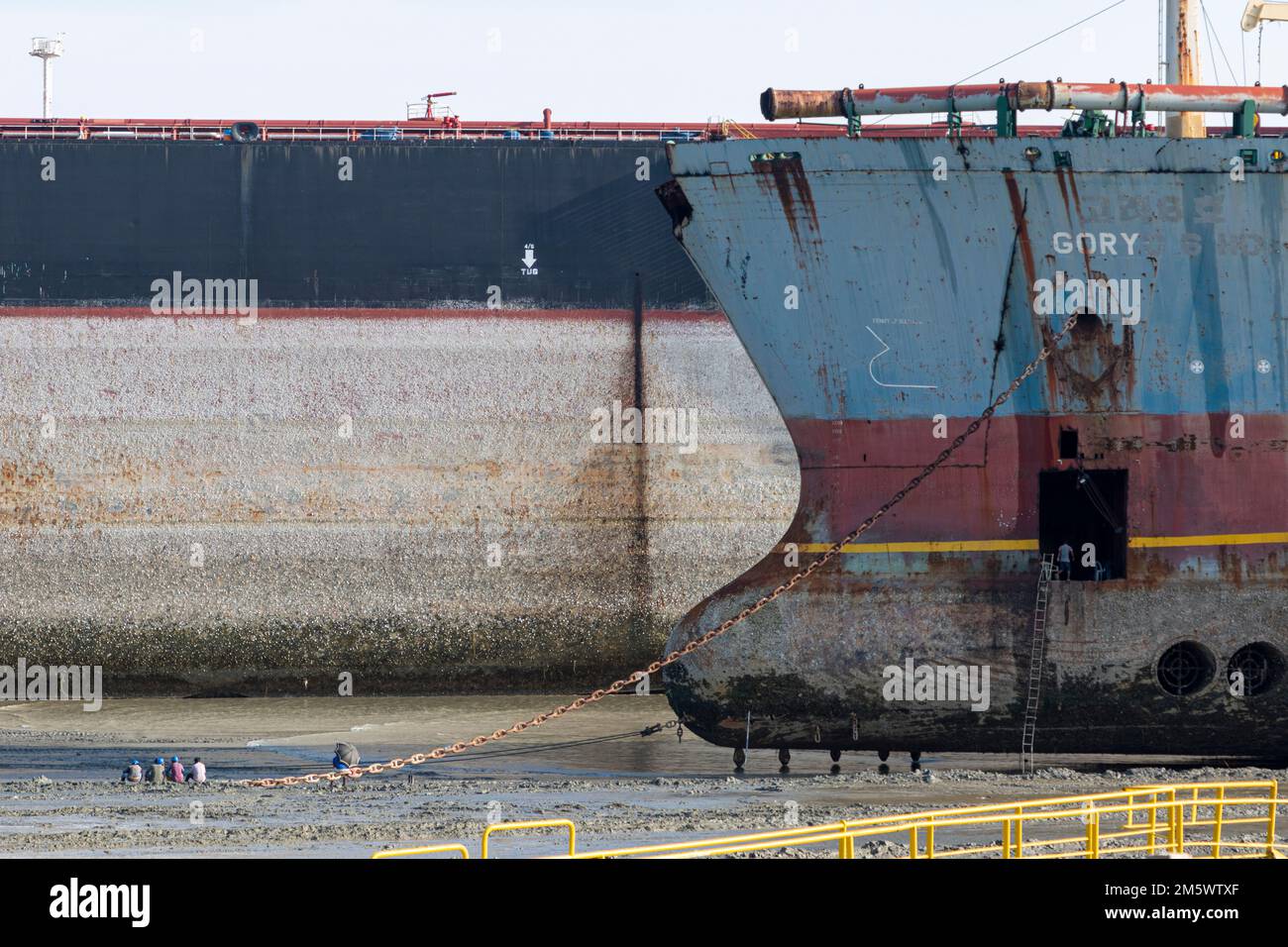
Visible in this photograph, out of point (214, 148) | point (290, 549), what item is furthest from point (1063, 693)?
point (214, 148)

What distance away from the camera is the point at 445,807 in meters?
18.8

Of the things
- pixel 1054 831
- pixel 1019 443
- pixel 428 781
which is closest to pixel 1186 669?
pixel 1019 443

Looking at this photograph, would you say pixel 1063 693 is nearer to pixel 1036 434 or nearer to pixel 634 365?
pixel 1036 434

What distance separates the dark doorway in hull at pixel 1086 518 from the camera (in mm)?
20906

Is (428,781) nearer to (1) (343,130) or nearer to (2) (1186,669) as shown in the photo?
(2) (1186,669)

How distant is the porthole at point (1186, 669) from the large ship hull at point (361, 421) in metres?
11.5

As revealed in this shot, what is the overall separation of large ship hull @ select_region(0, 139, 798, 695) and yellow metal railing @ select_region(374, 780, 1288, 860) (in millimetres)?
13781

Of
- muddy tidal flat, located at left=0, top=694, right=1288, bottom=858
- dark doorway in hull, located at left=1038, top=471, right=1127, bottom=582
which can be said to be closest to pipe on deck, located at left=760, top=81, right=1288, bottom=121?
dark doorway in hull, located at left=1038, top=471, right=1127, bottom=582

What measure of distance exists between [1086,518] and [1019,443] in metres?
1.47

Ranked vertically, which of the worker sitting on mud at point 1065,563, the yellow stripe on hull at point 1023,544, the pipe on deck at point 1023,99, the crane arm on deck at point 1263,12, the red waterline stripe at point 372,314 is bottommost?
the worker sitting on mud at point 1065,563

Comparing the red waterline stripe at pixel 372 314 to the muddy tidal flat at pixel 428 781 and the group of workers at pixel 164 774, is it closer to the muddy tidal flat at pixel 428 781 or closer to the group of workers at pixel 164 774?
the muddy tidal flat at pixel 428 781

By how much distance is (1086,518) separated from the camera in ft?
69.7

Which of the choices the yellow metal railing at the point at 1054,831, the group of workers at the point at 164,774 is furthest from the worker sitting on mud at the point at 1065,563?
the group of workers at the point at 164,774
